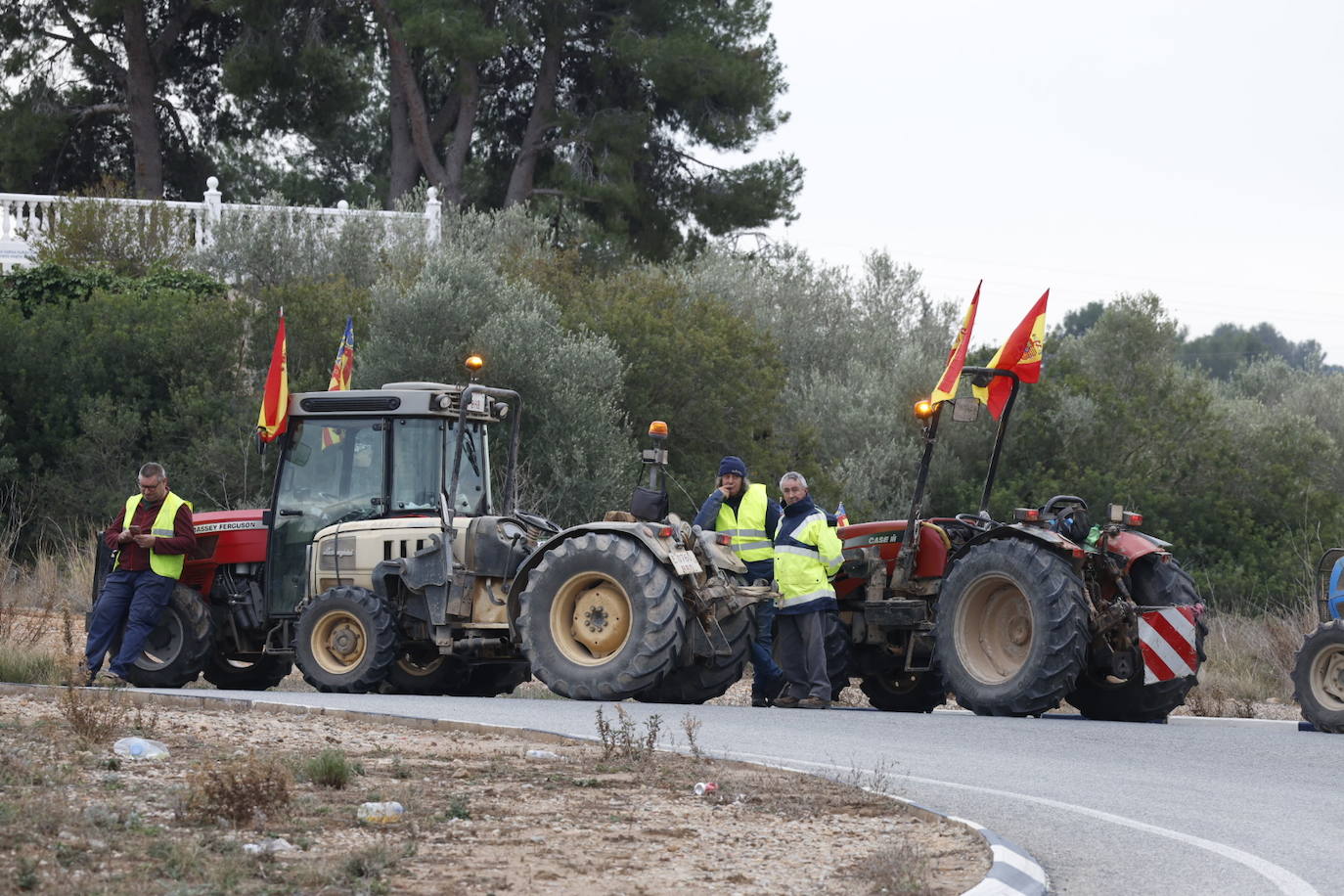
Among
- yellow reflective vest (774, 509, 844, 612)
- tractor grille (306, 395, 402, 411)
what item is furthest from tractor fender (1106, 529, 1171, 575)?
tractor grille (306, 395, 402, 411)

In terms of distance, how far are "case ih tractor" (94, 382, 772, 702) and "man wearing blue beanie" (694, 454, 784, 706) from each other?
0.37 m

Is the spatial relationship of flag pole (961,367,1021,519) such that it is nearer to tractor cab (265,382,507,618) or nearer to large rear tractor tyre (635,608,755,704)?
large rear tractor tyre (635,608,755,704)

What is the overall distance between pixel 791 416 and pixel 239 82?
46.0ft

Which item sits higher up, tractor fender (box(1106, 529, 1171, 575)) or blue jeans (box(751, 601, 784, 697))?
tractor fender (box(1106, 529, 1171, 575))

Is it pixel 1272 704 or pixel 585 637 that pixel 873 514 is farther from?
pixel 585 637

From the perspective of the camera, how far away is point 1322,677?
523 inches

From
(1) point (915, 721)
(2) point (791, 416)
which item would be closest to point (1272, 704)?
(1) point (915, 721)

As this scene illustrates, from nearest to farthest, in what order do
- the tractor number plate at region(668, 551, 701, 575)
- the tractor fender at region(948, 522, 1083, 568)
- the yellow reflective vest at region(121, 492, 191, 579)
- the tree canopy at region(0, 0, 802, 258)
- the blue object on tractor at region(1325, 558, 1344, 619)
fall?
the tractor fender at region(948, 522, 1083, 568)
the blue object on tractor at region(1325, 558, 1344, 619)
the tractor number plate at region(668, 551, 701, 575)
the yellow reflective vest at region(121, 492, 191, 579)
the tree canopy at region(0, 0, 802, 258)

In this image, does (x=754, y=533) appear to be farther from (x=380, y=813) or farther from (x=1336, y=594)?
(x=380, y=813)

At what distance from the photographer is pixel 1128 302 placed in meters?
45.5

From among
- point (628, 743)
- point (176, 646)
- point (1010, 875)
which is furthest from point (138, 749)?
point (176, 646)

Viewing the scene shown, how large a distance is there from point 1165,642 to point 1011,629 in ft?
3.64

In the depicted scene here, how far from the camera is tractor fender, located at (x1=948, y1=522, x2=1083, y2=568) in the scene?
13.7 meters

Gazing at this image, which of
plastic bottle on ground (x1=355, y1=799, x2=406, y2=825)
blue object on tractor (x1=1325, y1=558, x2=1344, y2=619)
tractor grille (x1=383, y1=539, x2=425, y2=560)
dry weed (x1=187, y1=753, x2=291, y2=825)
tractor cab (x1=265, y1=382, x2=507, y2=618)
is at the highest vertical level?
tractor cab (x1=265, y1=382, x2=507, y2=618)
